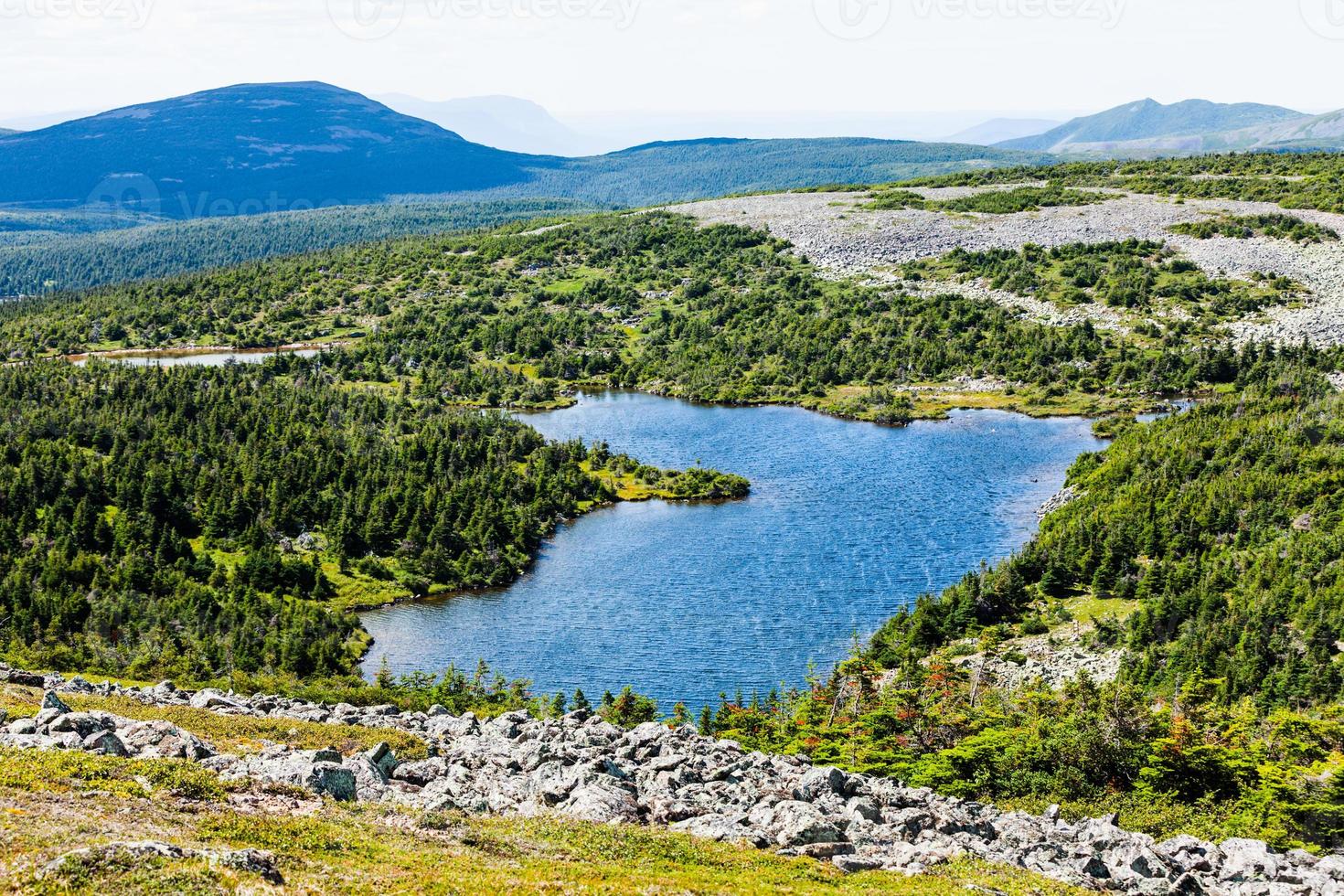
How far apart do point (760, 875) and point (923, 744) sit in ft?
64.3

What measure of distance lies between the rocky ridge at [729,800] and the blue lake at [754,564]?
21.2 m

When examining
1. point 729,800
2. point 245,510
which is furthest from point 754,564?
point 729,800

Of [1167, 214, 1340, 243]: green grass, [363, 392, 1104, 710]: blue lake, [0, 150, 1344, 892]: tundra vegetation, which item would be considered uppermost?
[1167, 214, 1340, 243]: green grass

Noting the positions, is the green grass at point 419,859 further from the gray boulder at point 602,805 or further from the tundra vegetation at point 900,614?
the gray boulder at point 602,805

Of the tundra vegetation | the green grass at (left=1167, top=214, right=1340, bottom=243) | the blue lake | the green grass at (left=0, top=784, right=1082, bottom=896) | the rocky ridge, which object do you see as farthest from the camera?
the green grass at (left=1167, top=214, right=1340, bottom=243)

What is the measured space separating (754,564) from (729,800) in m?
48.1

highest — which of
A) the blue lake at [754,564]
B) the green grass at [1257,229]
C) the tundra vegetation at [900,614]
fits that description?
the green grass at [1257,229]

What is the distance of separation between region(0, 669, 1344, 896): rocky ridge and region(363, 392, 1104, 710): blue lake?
21162mm

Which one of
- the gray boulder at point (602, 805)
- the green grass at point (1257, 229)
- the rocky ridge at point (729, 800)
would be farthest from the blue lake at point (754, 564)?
the green grass at point (1257, 229)

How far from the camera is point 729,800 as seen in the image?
39.4 metres

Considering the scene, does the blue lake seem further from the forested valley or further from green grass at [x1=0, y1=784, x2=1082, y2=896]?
green grass at [x1=0, y1=784, x2=1082, y2=896]

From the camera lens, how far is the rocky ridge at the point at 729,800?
34.3m

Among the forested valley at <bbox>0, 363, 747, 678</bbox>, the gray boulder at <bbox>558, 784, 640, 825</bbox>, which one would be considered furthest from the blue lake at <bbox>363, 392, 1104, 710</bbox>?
the gray boulder at <bbox>558, 784, 640, 825</bbox>

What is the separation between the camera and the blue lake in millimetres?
70938
